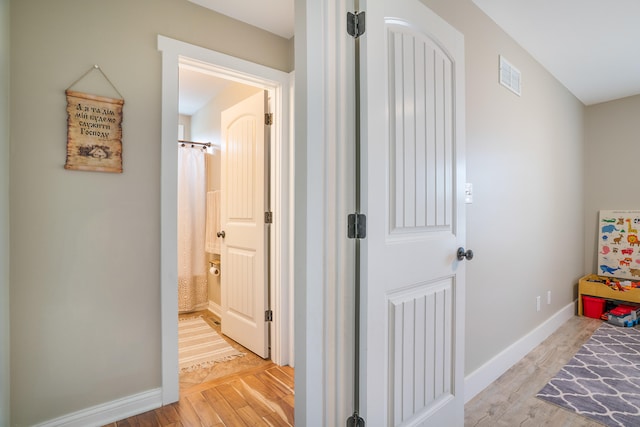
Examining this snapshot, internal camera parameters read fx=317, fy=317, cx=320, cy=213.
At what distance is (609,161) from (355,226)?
159 inches

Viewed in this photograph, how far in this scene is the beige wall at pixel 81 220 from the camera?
1.47 metres

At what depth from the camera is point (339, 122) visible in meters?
1.19

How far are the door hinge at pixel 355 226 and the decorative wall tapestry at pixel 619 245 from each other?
3.94 m

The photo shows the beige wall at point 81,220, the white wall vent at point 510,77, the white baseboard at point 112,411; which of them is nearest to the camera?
the beige wall at point 81,220

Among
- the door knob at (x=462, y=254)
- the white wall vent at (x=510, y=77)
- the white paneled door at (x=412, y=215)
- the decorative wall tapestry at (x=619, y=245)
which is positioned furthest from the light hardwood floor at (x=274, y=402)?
the white wall vent at (x=510, y=77)

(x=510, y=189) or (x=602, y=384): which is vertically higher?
(x=510, y=189)

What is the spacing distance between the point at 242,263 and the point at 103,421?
1.35 metres

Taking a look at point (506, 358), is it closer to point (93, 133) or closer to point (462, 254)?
point (462, 254)

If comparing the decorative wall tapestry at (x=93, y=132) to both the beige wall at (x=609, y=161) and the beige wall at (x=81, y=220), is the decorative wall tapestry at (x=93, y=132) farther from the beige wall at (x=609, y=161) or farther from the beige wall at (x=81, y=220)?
the beige wall at (x=609, y=161)

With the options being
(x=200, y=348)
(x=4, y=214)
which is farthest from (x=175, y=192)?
(x=200, y=348)

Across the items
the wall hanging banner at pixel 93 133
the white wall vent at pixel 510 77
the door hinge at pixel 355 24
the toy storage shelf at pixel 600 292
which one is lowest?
the toy storage shelf at pixel 600 292

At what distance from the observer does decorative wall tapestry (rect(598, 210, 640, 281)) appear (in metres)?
3.44

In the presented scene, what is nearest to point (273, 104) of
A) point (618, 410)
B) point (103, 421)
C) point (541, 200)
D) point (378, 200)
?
point (378, 200)

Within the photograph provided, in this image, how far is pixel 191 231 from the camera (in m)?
3.73
